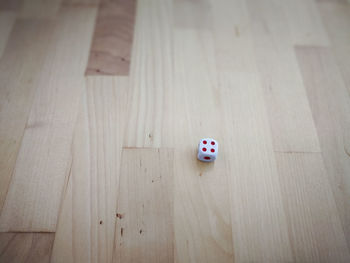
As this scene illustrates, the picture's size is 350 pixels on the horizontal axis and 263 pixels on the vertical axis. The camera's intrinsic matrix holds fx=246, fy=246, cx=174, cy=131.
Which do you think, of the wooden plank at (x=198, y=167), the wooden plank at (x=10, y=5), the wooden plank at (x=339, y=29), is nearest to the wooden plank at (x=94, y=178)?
the wooden plank at (x=198, y=167)

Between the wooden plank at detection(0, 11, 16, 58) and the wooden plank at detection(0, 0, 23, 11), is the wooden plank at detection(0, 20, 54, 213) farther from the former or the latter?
the wooden plank at detection(0, 0, 23, 11)

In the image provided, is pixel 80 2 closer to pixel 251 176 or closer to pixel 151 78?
pixel 151 78

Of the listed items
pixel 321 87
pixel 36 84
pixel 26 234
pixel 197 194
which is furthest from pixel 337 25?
pixel 26 234

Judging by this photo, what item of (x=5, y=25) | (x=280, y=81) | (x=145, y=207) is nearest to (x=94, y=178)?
(x=145, y=207)

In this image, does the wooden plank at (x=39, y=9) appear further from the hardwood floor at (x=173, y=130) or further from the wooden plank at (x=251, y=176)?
the wooden plank at (x=251, y=176)

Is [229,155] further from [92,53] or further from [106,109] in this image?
[92,53]
